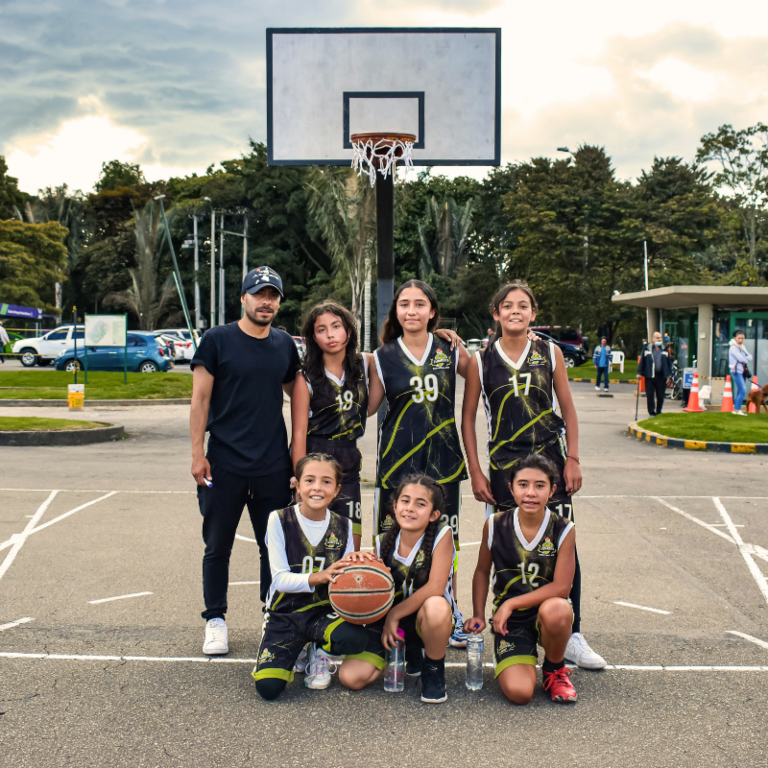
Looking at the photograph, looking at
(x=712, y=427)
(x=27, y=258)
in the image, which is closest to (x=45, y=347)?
(x=27, y=258)

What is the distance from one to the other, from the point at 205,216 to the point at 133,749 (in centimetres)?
5870

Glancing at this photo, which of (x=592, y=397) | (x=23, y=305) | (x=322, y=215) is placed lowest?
(x=592, y=397)

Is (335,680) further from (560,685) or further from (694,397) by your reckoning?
(694,397)

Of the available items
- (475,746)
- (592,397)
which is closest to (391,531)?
(475,746)

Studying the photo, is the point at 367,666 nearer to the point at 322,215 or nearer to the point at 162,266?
the point at 322,215

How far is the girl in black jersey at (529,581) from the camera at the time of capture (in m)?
3.88

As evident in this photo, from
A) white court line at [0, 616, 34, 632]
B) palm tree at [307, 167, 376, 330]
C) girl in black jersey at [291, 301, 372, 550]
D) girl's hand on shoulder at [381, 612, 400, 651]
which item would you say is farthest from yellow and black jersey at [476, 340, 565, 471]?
palm tree at [307, 167, 376, 330]

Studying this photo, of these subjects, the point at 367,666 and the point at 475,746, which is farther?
the point at 367,666

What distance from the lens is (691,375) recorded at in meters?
20.5

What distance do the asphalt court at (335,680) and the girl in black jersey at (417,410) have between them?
3.05 ft

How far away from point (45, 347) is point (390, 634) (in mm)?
33973

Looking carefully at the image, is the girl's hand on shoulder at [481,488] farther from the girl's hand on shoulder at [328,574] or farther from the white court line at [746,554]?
the white court line at [746,554]

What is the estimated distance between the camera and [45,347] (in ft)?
114

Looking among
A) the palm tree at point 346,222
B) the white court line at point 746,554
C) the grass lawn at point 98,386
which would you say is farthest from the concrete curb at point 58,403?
the palm tree at point 346,222
